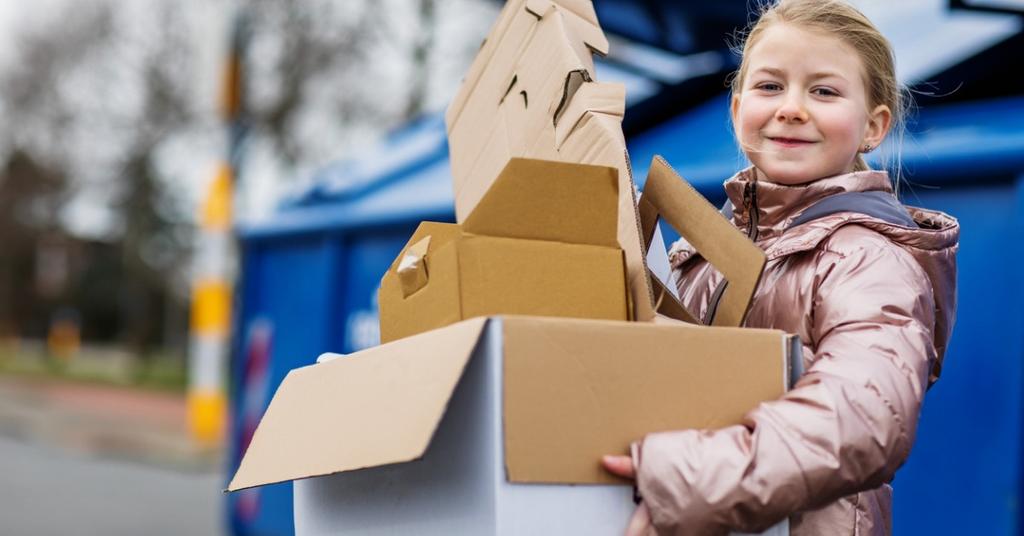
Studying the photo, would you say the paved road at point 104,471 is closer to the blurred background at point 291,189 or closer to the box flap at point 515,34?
the blurred background at point 291,189

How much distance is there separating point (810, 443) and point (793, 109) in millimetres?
541

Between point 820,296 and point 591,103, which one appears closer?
point 820,296

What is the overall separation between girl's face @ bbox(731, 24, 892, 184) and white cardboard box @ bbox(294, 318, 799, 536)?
1.77 feet

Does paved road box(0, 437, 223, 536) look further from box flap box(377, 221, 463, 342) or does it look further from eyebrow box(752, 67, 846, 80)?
eyebrow box(752, 67, 846, 80)

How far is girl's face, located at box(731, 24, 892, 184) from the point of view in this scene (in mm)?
1726

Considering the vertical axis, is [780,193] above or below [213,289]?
below

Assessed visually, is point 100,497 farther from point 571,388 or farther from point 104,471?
point 571,388

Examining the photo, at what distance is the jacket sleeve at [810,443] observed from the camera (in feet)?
4.41

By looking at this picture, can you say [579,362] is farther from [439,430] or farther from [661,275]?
[661,275]

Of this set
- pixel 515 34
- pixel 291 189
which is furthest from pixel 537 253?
pixel 291 189

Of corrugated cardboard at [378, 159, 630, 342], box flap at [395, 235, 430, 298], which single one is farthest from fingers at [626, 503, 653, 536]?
box flap at [395, 235, 430, 298]

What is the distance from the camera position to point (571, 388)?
54.1 inches

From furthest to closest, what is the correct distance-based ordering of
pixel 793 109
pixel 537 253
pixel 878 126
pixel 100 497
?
pixel 100 497, pixel 878 126, pixel 793 109, pixel 537 253

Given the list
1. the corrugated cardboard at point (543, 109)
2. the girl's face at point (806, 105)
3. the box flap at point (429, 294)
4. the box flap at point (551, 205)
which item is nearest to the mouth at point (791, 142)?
the girl's face at point (806, 105)
